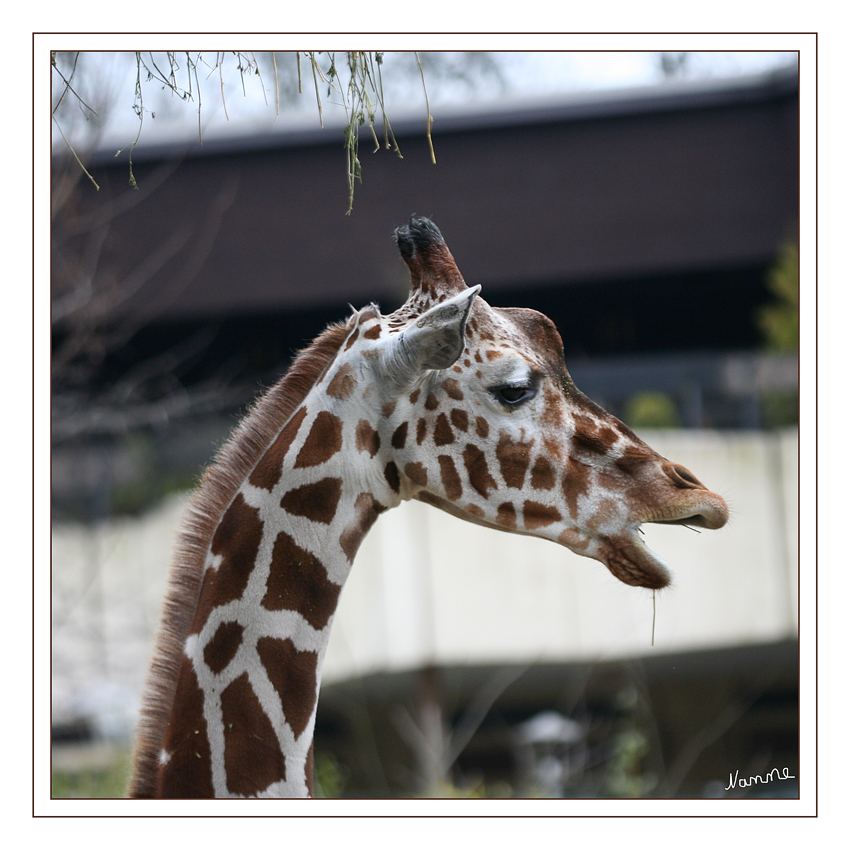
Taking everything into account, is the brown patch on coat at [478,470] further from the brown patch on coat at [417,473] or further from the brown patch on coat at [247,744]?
the brown patch on coat at [247,744]

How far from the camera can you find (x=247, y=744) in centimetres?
192

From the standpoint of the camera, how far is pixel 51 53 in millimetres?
2680

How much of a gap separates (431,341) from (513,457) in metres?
0.36

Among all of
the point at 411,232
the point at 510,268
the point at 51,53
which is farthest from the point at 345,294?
the point at 411,232

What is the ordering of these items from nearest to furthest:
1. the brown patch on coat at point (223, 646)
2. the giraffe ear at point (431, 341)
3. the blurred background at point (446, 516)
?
the giraffe ear at point (431, 341), the brown patch on coat at point (223, 646), the blurred background at point (446, 516)

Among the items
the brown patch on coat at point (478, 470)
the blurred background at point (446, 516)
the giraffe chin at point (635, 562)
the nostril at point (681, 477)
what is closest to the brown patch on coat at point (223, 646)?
the brown patch on coat at point (478, 470)

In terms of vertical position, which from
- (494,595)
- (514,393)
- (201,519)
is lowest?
(494,595)

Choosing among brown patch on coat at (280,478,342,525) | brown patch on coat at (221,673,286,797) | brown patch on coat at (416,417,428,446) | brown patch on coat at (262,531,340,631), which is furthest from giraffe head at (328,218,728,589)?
brown patch on coat at (221,673,286,797)

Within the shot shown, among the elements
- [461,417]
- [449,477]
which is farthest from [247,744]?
[461,417]

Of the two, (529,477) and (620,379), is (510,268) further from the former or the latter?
(529,477)

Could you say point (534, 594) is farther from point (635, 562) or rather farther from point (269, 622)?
point (269, 622)

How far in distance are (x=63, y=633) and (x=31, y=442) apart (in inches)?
177

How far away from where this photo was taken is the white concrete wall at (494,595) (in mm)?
6227

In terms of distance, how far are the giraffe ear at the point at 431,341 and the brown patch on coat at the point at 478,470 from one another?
0.23 meters
